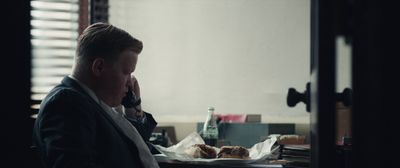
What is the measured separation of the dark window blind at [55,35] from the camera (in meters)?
2.98

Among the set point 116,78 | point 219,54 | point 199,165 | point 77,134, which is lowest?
point 199,165

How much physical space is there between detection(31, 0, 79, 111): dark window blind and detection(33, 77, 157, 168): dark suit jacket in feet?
4.55

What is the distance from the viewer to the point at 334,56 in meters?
0.67

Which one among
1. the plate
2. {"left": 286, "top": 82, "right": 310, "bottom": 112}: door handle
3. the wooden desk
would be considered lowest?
the wooden desk

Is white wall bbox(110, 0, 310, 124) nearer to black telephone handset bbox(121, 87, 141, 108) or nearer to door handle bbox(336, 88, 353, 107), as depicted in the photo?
A: black telephone handset bbox(121, 87, 141, 108)

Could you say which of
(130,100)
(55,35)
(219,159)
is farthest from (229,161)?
(55,35)

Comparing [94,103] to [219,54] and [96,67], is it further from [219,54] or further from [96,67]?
[219,54]

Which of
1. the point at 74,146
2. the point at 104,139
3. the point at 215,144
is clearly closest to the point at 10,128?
the point at 74,146

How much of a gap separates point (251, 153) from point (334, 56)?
5.14ft

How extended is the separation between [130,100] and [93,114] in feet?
1.84

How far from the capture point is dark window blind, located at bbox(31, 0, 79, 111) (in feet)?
9.77

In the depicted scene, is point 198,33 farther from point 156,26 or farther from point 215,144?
point 215,144

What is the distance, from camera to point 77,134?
1471mm

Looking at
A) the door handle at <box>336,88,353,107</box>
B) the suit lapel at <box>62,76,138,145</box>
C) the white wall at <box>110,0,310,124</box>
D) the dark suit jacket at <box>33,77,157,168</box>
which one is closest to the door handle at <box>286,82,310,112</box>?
the door handle at <box>336,88,353,107</box>
